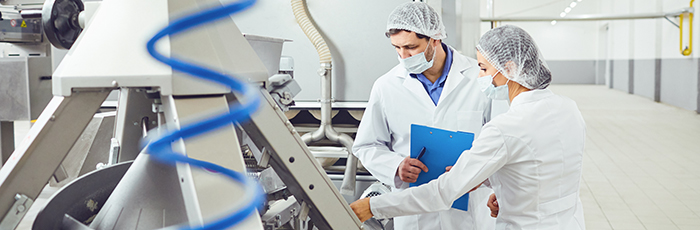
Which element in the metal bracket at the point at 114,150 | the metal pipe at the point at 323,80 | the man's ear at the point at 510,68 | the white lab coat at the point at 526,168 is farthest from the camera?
the metal pipe at the point at 323,80

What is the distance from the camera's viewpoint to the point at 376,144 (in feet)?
5.54

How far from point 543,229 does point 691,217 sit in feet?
9.37

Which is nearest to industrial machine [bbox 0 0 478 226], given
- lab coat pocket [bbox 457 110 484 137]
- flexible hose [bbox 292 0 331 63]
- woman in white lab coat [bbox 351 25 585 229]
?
woman in white lab coat [bbox 351 25 585 229]

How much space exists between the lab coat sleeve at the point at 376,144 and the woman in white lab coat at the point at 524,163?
0.35m

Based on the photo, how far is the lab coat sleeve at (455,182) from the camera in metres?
1.14

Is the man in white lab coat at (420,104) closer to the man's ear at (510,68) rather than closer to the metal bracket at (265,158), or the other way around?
the man's ear at (510,68)

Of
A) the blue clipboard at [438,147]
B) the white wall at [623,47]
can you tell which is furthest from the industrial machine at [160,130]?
the white wall at [623,47]

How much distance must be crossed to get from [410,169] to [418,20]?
1.64ft

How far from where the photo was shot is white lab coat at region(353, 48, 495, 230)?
1.59 meters

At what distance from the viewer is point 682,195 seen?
376cm

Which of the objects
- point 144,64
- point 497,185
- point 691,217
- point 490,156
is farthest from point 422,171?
point 691,217

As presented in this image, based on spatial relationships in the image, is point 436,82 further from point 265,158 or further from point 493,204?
point 265,158

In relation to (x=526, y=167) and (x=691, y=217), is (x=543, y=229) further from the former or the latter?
(x=691, y=217)

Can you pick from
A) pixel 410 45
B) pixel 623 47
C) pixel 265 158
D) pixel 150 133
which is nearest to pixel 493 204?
pixel 410 45
